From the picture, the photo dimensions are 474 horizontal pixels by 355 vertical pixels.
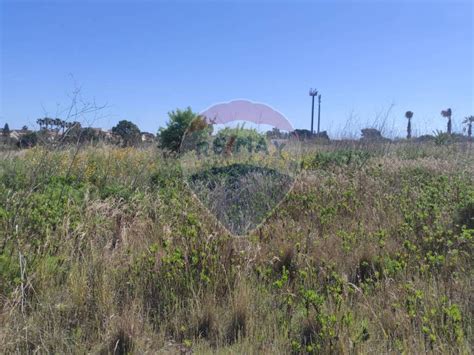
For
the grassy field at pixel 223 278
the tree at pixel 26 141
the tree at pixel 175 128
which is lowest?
the grassy field at pixel 223 278

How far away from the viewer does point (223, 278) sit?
121 inches

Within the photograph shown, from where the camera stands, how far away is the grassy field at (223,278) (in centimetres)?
249

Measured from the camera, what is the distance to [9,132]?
8.98 metres

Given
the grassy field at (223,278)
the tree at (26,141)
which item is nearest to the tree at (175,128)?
the tree at (26,141)

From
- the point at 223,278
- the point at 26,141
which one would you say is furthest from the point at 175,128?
the point at 223,278

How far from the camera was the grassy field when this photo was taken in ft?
8.17

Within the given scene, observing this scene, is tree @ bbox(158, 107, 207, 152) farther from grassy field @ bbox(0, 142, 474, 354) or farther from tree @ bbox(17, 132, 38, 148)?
grassy field @ bbox(0, 142, 474, 354)

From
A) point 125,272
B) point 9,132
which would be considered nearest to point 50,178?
point 125,272

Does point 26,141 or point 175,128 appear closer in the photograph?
point 26,141

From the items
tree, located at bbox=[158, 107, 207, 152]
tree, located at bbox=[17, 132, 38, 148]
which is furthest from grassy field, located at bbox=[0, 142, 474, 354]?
tree, located at bbox=[158, 107, 207, 152]

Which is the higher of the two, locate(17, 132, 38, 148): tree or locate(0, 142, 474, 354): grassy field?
locate(17, 132, 38, 148): tree

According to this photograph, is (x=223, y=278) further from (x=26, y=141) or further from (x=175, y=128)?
(x=175, y=128)

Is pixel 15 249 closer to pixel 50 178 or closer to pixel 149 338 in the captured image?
pixel 149 338

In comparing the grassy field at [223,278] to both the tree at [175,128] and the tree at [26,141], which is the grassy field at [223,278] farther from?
the tree at [175,128]
